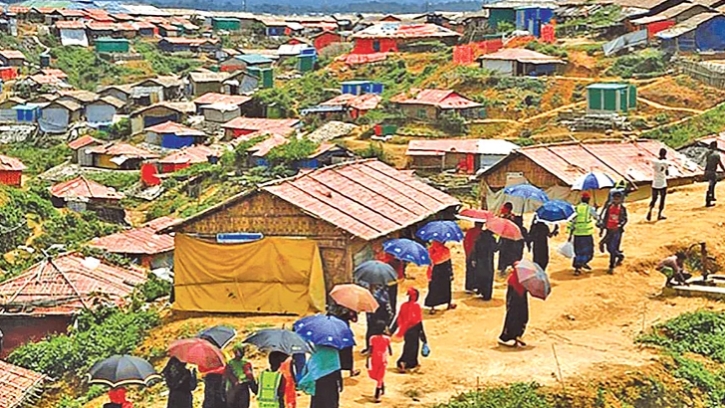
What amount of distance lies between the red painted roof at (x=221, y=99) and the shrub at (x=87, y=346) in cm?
4106

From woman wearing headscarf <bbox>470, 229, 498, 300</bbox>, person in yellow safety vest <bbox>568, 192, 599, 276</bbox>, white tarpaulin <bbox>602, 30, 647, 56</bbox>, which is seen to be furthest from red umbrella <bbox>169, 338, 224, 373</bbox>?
white tarpaulin <bbox>602, 30, 647, 56</bbox>

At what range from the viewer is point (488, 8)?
6147 centimetres

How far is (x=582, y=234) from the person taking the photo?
1611 centimetres

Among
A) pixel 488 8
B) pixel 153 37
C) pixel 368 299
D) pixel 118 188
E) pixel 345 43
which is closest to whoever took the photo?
pixel 368 299

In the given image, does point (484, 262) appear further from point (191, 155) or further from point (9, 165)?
point (191, 155)

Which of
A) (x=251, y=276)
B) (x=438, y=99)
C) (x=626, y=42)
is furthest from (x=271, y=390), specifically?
(x=626, y=42)

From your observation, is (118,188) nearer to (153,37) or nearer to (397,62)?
(397,62)

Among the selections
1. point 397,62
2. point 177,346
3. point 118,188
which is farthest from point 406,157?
point 177,346

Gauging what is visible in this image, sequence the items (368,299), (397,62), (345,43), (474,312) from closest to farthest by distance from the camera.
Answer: (368,299) → (474,312) → (397,62) → (345,43)

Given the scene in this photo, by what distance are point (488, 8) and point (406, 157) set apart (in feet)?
78.9

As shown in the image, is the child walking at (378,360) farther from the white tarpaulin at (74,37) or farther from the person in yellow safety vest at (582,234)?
the white tarpaulin at (74,37)

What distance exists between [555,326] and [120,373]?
20.7 feet

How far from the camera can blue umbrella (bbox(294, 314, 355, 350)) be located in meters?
10.4

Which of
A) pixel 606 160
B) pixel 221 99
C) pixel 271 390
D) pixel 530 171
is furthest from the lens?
pixel 221 99
